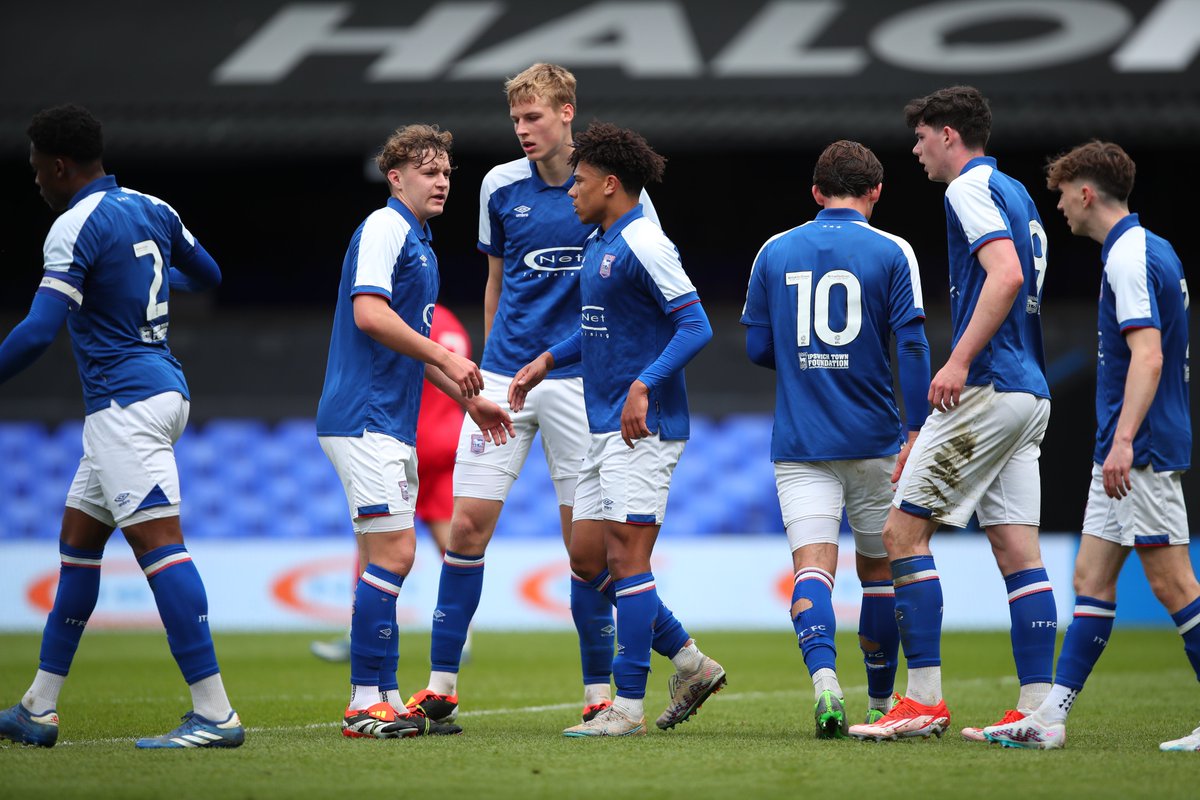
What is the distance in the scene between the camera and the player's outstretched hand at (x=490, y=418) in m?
5.32

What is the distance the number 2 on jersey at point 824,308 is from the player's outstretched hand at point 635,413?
0.59 meters

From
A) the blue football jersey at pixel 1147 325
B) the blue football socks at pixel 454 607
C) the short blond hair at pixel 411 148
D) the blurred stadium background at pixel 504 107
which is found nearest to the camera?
the blue football jersey at pixel 1147 325

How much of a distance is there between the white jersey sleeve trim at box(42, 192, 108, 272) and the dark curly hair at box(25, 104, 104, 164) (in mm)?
211

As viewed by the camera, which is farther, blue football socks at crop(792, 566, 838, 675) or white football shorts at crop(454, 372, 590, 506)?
white football shorts at crop(454, 372, 590, 506)

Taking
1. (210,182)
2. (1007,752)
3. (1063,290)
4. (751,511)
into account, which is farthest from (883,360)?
(210,182)

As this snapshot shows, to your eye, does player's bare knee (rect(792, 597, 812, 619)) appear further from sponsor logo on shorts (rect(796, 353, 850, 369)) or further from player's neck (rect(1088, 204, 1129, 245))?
player's neck (rect(1088, 204, 1129, 245))

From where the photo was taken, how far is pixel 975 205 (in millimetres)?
4879

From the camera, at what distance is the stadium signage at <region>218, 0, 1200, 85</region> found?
14.1 metres

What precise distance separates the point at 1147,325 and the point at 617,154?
75.1 inches

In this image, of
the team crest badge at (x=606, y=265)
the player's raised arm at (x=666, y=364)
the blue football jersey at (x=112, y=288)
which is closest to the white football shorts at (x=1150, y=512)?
the player's raised arm at (x=666, y=364)

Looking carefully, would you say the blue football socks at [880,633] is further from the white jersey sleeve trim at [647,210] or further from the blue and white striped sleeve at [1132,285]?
the white jersey sleeve trim at [647,210]

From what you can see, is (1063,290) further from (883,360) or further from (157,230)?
(157,230)

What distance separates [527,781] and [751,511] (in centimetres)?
906

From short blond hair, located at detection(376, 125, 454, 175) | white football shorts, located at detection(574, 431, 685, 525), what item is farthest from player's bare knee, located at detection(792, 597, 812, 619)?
short blond hair, located at detection(376, 125, 454, 175)
